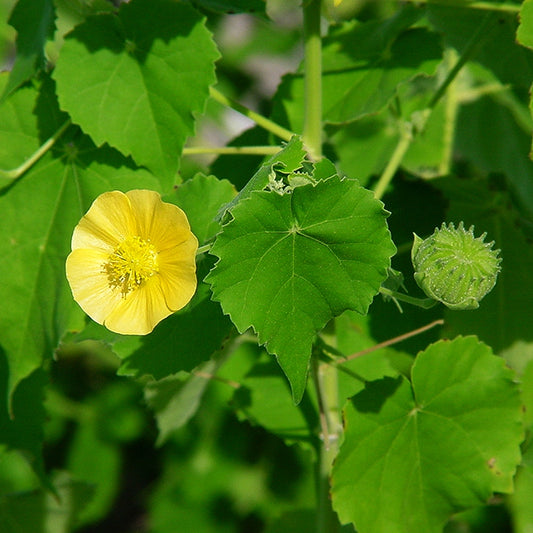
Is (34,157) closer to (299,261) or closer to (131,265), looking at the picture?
(131,265)

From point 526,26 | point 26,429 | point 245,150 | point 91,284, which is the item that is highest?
point 526,26

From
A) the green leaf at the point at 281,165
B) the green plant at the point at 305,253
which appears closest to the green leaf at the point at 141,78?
the green plant at the point at 305,253

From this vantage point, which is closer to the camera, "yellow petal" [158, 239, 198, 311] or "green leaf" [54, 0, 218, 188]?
"yellow petal" [158, 239, 198, 311]

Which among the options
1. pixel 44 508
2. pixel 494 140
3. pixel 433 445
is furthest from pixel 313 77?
pixel 44 508

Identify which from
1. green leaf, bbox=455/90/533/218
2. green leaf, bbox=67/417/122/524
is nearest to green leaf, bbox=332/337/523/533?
green leaf, bbox=455/90/533/218

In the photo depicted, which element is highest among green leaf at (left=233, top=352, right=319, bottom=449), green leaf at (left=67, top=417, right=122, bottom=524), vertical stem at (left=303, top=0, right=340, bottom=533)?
vertical stem at (left=303, top=0, right=340, bottom=533)

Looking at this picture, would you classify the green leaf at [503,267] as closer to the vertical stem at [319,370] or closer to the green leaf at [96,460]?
the vertical stem at [319,370]

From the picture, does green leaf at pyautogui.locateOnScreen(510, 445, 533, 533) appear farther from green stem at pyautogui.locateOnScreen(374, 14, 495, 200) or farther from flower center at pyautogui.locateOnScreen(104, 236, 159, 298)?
flower center at pyautogui.locateOnScreen(104, 236, 159, 298)
